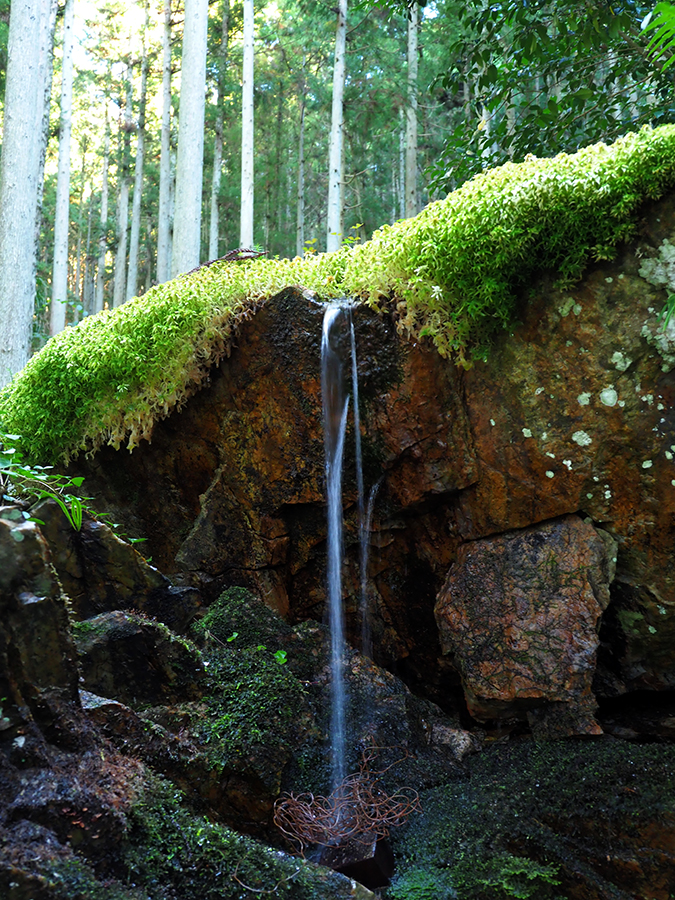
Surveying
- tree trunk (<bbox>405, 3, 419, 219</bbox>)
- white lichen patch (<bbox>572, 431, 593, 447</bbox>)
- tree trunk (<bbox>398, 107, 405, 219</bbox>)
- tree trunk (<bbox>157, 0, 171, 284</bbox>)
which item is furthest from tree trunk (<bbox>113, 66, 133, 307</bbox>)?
white lichen patch (<bbox>572, 431, 593, 447</bbox>)

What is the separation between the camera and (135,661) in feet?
9.48

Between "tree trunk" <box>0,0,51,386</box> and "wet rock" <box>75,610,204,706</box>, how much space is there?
15.5ft

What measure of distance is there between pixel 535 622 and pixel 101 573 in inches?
95.7

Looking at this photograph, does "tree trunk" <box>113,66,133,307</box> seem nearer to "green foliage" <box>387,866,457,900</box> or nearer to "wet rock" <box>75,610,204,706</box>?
"wet rock" <box>75,610,204,706</box>

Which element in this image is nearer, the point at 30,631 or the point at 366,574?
the point at 30,631

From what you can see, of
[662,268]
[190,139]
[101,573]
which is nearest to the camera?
[662,268]

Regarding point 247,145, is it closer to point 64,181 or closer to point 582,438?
point 64,181

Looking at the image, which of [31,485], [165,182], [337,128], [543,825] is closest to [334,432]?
[31,485]

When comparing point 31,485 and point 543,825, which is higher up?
point 31,485

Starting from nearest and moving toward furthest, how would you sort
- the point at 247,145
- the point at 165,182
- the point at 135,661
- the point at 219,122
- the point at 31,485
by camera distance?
the point at 135,661
the point at 31,485
the point at 247,145
the point at 165,182
the point at 219,122

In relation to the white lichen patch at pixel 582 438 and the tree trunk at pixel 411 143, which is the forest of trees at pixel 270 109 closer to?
the tree trunk at pixel 411 143

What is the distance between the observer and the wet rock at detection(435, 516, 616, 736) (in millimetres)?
3107

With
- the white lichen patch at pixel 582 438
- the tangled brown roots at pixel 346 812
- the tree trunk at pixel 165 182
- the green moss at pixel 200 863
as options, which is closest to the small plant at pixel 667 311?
the white lichen patch at pixel 582 438

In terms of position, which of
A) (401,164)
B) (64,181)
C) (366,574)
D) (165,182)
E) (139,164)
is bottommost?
(366,574)
